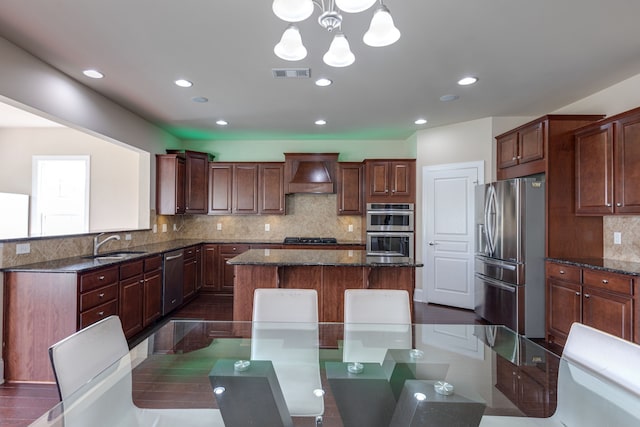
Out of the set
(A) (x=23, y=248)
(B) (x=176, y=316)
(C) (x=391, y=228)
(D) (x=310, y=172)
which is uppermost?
(D) (x=310, y=172)

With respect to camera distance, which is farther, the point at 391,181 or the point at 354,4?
the point at 391,181

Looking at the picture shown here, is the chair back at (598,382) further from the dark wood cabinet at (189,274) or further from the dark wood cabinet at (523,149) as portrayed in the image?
the dark wood cabinet at (189,274)

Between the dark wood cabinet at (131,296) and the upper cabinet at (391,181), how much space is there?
3372 mm

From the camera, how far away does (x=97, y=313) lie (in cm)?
273

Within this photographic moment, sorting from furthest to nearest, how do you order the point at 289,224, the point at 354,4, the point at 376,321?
the point at 289,224
the point at 376,321
the point at 354,4

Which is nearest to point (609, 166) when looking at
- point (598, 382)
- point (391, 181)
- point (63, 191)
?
point (598, 382)

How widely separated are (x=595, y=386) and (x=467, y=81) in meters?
2.79

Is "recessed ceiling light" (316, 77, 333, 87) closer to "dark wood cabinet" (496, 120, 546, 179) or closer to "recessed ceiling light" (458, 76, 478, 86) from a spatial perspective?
"recessed ceiling light" (458, 76, 478, 86)

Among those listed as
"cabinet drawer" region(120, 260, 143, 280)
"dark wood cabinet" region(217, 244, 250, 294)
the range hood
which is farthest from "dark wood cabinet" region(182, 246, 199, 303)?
the range hood

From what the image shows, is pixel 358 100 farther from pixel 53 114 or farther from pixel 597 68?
pixel 53 114

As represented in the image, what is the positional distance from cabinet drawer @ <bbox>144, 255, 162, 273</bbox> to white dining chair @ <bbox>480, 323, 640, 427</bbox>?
11.5ft

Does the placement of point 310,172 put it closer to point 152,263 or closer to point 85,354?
point 152,263

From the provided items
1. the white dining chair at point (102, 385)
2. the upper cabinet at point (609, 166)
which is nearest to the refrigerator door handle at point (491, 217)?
the upper cabinet at point (609, 166)

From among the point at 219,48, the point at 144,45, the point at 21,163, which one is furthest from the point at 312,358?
the point at 21,163
